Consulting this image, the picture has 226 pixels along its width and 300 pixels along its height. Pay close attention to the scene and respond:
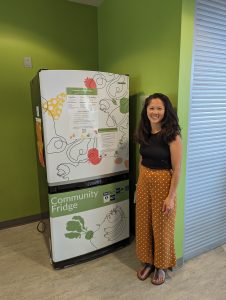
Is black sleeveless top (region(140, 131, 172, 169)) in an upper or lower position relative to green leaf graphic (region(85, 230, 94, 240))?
upper

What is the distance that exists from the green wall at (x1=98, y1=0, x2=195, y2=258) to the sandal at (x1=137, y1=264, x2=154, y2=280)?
0.28 meters

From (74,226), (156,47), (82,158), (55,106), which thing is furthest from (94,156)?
(156,47)

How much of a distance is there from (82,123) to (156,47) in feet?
2.88

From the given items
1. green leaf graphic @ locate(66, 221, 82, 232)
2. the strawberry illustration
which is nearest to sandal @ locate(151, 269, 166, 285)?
green leaf graphic @ locate(66, 221, 82, 232)

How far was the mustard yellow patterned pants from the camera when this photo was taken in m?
1.67

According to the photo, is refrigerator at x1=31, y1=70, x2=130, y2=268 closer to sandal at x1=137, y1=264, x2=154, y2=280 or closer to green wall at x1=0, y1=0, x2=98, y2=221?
sandal at x1=137, y1=264, x2=154, y2=280

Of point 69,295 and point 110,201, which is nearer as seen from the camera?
point 69,295

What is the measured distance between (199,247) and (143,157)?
112cm

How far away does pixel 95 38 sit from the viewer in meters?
2.76

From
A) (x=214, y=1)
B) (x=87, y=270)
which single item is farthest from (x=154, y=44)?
(x=87, y=270)

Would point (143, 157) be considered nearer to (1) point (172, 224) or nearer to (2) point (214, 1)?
(1) point (172, 224)

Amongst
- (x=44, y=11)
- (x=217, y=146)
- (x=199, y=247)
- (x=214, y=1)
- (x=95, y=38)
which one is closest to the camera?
(x=214, y=1)

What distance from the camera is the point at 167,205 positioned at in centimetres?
163

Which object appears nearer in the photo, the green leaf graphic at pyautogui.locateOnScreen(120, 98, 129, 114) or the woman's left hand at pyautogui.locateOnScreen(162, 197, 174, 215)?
the woman's left hand at pyautogui.locateOnScreen(162, 197, 174, 215)
